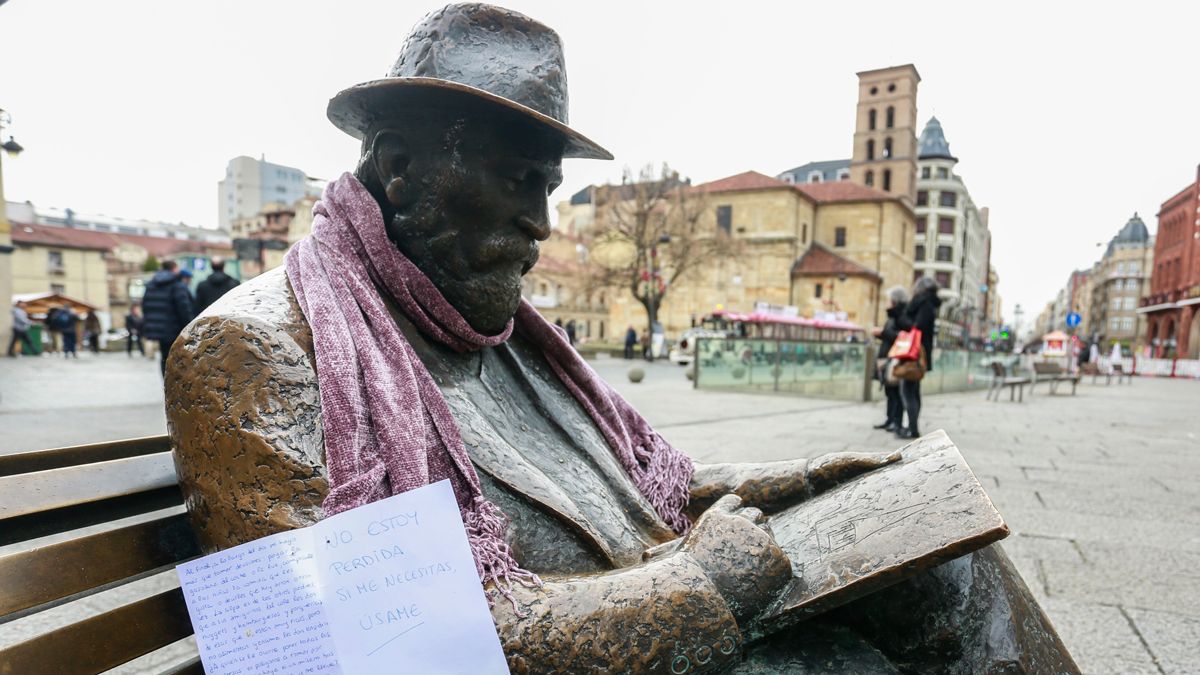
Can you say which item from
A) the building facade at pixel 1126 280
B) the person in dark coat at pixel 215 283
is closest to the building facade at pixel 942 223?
the building facade at pixel 1126 280

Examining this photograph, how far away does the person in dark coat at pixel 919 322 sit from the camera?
7668 mm

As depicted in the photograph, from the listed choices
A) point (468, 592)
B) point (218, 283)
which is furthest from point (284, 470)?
point (218, 283)

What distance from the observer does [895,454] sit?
155 centimetres

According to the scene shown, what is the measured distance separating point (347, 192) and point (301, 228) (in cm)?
4560

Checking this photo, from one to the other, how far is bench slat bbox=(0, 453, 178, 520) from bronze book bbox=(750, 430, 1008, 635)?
3.66ft

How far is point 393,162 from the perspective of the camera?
135 centimetres

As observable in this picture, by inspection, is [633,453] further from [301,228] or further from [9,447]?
[301,228]

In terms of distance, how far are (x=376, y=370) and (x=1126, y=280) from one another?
364ft

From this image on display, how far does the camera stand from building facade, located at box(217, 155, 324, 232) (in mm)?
59031

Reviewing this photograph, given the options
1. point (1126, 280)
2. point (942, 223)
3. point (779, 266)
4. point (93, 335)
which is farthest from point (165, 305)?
point (1126, 280)

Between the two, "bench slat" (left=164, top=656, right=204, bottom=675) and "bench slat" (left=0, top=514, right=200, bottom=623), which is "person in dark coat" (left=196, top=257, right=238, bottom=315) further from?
"bench slat" (left=164, top=656, right=204, bottom=675)

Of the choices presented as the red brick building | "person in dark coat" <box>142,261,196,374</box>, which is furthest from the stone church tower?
"person in dark coat" <box>142,261,196,374</box>

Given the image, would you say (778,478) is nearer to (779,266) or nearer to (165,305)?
(165,305)

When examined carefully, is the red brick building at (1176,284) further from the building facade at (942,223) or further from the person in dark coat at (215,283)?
the person in dark coat at (215,283)
